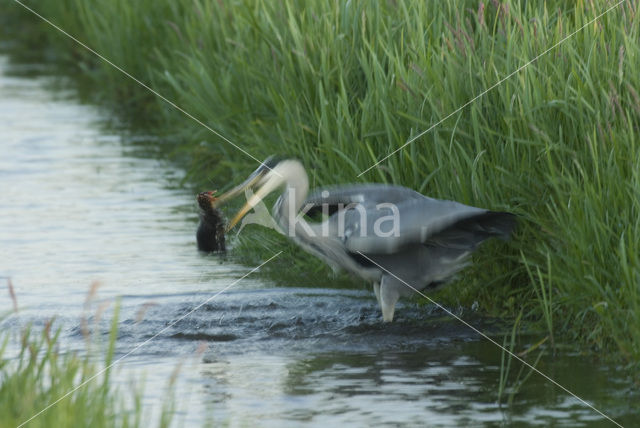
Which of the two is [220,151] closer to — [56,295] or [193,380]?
[56,295]

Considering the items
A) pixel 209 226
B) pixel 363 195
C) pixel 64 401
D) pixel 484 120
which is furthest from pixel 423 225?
pixel 64 401

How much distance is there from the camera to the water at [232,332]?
16.0 feet

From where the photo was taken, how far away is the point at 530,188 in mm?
5934

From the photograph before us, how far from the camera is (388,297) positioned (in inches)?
236

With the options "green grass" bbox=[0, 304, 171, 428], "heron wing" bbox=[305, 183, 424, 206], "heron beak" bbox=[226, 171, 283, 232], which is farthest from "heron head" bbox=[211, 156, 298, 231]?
"green grass" bbox=[0, 304, 171, 428]

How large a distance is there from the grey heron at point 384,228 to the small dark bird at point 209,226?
312 mm

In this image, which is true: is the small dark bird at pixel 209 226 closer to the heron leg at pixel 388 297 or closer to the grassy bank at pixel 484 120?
the grassy bank at pixel 484 120

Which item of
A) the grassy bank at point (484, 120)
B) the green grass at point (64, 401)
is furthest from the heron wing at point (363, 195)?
the green grass at point (64, 401)

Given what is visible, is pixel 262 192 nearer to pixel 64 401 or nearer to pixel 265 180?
pixel 265 180

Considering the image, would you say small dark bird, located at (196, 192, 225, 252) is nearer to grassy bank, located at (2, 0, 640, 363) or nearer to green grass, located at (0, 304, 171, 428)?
grassy bank, located at (2, 0, 640, 363)

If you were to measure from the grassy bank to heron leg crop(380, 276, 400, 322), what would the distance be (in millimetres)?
406

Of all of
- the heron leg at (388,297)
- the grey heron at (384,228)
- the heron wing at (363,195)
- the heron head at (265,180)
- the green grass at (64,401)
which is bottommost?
the green grass at (64,401)

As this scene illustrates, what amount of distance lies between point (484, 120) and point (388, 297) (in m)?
1.00

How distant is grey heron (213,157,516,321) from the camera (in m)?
5.71
